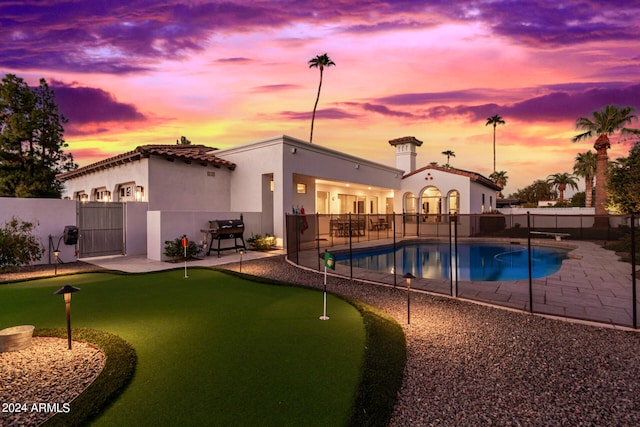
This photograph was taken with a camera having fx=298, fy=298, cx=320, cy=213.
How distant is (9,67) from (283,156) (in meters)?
18.3

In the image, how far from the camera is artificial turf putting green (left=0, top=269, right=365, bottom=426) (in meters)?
2.73

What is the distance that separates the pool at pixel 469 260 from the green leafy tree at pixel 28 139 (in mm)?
21633

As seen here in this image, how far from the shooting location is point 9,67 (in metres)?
18.1

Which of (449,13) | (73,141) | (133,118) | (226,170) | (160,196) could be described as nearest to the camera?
(449,13)

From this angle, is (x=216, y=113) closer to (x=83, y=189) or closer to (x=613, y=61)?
(x=83, y=189)

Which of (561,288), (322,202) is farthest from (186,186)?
(561,288)

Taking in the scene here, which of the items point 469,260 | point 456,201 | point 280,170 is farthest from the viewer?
point 456,201

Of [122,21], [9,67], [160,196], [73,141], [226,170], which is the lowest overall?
[160,196]

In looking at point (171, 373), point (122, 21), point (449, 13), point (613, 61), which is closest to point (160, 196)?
point (122, 21)

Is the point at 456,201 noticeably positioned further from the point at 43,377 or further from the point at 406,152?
the point at 43,377

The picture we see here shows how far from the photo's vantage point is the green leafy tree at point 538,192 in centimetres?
6444

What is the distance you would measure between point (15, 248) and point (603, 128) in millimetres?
36676

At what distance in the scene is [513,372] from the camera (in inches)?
142

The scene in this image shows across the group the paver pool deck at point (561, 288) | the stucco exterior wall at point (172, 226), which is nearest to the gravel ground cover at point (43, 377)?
the paver pool deck at point (561, 288)
